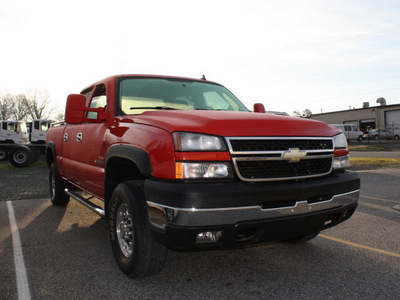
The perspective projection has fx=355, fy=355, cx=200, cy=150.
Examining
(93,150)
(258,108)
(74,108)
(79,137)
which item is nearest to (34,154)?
(79,137)

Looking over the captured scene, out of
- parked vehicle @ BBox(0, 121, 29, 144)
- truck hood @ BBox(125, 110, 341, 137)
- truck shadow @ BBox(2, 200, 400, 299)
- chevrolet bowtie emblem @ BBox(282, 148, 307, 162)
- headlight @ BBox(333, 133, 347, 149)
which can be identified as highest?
parked vehicle @ BBox(0, 121, 29, 144)

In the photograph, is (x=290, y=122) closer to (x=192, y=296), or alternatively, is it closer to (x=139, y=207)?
(x=139, y=207)

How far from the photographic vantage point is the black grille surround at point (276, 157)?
2.57 metres

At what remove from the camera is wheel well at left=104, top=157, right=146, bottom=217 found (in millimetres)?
3305

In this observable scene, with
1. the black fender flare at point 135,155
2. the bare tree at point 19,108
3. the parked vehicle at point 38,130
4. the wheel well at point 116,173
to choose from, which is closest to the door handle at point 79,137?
the wheel well at point 116,173

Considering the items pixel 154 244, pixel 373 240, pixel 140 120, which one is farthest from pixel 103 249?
pixel 373 240

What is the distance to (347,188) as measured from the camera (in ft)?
10.0

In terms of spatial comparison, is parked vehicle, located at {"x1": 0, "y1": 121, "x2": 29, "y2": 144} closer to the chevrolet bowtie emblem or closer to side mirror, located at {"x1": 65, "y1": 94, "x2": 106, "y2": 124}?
side mirror, located at {"x1": 65, "y1": 94, "x2": 106, "y2": 124}

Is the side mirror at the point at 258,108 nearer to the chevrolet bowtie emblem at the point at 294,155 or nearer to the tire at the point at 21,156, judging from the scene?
the chevrolet bowtie emblem at the point at 294,155

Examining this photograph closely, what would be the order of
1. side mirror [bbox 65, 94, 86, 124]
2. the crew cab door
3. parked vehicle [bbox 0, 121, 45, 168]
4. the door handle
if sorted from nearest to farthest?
side mirror [bbox 65, 94, 86, 124] → the crew cab door → the door handle → parked vehicle [bbox 0, 121, 45, 168]

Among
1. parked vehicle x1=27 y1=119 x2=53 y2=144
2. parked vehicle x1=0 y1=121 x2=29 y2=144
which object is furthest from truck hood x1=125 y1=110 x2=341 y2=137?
parked vehicle x1=0 y1=121 x2=29 y2=144

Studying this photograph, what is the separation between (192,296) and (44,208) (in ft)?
14.3

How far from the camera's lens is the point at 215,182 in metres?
2.51

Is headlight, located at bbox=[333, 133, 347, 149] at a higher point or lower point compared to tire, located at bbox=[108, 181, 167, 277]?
higher
